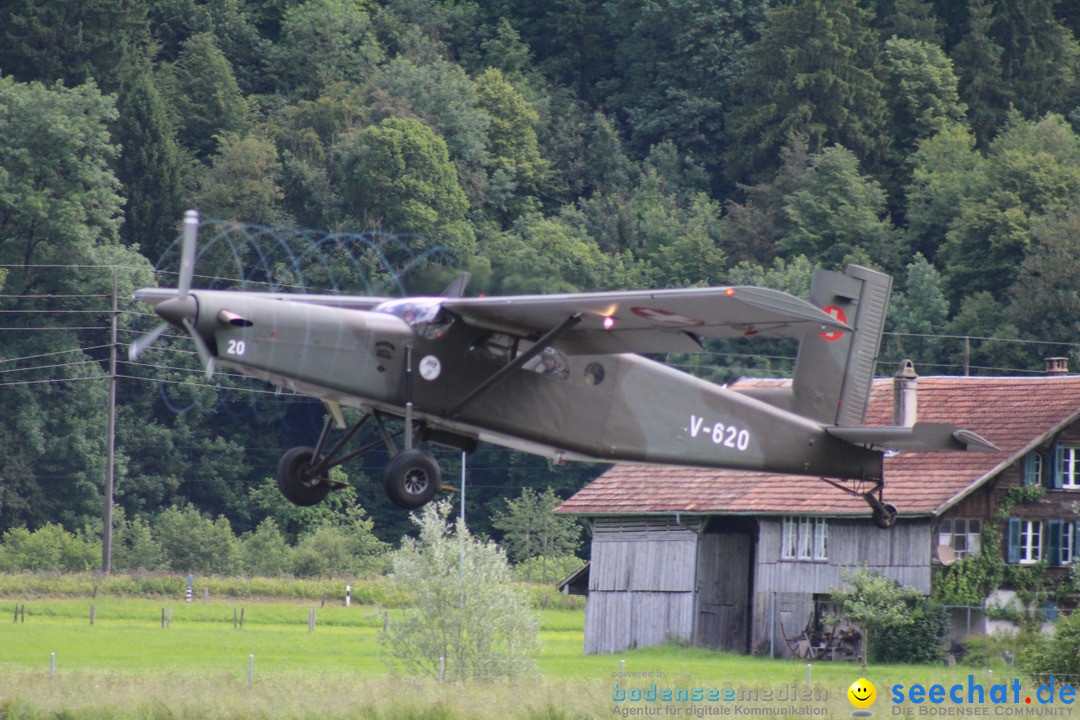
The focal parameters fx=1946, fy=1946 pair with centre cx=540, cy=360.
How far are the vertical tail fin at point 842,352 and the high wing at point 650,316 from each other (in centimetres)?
504

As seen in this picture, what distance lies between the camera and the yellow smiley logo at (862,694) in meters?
32.8

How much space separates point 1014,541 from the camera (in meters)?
48.7

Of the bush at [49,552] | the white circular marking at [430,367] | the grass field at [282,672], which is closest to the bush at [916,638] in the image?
the grass field at [282,672]

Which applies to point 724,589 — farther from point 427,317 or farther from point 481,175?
point 481,175

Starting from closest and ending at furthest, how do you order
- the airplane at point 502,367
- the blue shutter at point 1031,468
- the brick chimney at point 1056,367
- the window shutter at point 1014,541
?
the airplane at point 502,367 → the window shutter at point 1014,541 → the blue shutter at point 1031,468 → the brick chimney at point 1056,367

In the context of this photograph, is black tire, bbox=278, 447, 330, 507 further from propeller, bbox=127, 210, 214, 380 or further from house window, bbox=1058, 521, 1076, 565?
house window, bbox=1058, 521, 1076, 565

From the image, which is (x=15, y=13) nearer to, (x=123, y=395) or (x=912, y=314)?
(x=123, y=395)

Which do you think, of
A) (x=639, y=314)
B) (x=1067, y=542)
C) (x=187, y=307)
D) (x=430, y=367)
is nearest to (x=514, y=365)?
(x=430, y=367)

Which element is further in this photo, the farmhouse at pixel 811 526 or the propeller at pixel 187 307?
the farmhouse at pixel 811 526

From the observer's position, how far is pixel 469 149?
314ft

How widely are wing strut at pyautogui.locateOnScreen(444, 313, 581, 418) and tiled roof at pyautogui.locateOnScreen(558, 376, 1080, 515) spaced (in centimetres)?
2351

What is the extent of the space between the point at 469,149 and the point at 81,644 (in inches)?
1994

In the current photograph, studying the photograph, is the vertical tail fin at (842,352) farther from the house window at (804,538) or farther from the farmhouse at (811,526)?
the house window at (804,538)

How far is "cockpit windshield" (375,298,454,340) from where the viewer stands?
81.3 feet
